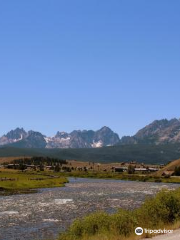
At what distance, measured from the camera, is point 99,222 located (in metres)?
35.7

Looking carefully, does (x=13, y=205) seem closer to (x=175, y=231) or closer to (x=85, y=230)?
(x=85, y=230)

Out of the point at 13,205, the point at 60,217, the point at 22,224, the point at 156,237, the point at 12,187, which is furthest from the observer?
the point at 12,187

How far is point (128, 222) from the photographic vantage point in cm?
3488

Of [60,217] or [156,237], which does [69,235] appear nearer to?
[156,237]

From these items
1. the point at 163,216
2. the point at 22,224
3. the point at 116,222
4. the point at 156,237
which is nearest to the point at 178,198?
the point at 163,216

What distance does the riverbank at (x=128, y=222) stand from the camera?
106 feet

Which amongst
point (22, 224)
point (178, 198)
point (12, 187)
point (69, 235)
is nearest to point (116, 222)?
point (69, 235)

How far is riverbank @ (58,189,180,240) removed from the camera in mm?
32188

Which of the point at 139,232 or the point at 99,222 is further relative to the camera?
the point at 99,222

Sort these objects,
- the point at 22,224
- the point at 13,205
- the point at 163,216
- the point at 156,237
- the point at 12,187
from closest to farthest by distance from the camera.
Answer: the point at 156,237, the point at 163,216, the point at 22,224, the point at 13,205, the point at 12,187

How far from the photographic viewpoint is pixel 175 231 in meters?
31.5

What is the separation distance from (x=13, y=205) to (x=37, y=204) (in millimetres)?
4690

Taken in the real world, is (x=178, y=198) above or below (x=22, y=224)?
above

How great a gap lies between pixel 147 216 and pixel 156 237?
9303mm
